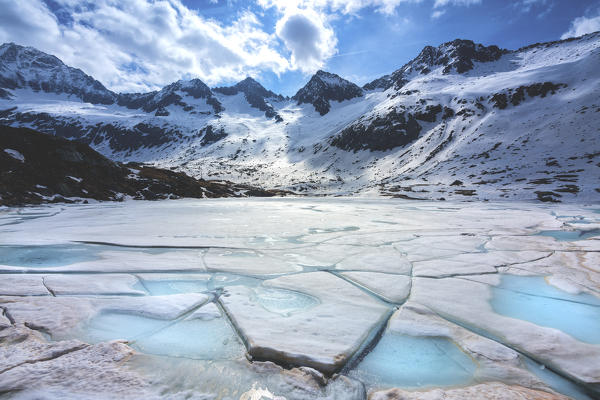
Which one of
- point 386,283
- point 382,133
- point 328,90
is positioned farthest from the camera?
point 328,90

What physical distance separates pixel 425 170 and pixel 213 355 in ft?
167

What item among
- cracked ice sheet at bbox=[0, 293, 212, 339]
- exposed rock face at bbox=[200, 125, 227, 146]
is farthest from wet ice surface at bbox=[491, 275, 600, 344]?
exposed rock face at bbox=[200, 125, 227, 146]

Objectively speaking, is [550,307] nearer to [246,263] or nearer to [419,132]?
[246,263]

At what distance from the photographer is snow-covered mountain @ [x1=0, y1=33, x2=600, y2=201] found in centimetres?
3478

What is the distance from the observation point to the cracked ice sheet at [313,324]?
1.87 m

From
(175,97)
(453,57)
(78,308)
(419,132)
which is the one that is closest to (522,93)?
(419,132)

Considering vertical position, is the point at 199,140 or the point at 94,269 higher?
the point at 199,140

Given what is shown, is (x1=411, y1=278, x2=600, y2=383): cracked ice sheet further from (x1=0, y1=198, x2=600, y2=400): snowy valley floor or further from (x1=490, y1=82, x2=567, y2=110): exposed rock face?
(x1=490, y1=82, x2=567, y2=110): exposed rock face

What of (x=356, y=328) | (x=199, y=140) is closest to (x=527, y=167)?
(x=356, y=328)

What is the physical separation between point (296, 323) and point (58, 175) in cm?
2213

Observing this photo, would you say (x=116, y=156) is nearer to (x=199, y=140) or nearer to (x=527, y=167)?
(x=199, y=140)

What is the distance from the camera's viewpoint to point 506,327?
2.39 meters

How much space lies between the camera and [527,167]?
1351 inches

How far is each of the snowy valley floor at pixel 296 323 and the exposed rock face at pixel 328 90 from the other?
5394 inches
